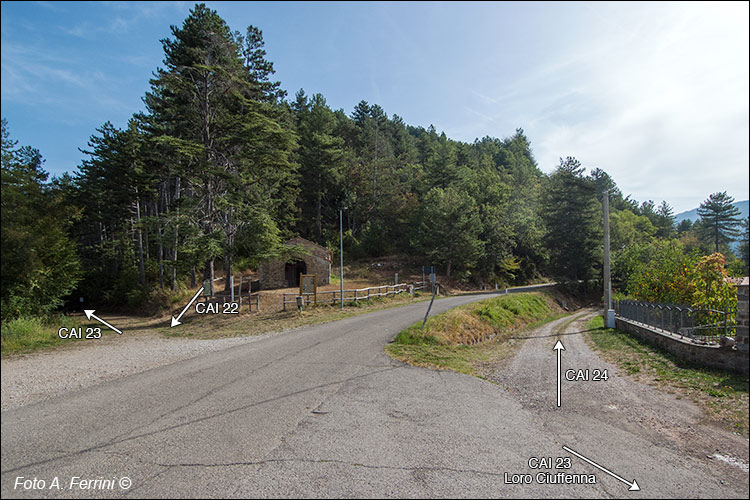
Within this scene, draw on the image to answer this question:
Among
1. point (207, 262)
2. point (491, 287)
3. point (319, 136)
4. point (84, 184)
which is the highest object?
point (319, 136)

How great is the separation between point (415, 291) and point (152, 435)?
32.0 m

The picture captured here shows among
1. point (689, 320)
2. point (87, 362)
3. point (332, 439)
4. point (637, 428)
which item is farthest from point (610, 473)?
point (689, 320)

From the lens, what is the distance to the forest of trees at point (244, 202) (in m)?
6.09

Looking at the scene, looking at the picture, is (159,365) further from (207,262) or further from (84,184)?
(84,184)

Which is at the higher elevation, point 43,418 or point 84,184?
point 84,184

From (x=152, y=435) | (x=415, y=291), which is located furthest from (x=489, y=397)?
(x=415, y=291)

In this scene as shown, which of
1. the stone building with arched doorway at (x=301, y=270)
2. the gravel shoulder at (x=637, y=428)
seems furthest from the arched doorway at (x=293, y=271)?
the gravel shoulder at (x=637, y=428)

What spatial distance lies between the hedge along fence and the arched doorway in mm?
8391

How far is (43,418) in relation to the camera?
495cm

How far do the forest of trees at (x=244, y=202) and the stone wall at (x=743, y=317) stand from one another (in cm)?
591

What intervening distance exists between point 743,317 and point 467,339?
13779mm

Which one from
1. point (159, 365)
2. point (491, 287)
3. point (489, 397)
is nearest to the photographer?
point (489, 397)

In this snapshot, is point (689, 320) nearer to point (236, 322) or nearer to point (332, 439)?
point (332, 439)

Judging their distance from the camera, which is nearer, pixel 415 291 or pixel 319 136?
pixel 415 291
